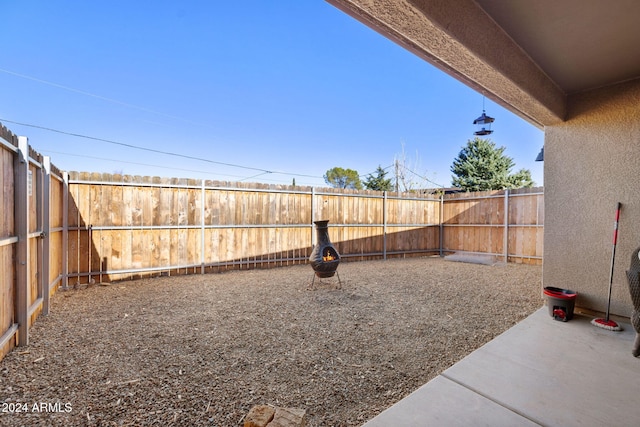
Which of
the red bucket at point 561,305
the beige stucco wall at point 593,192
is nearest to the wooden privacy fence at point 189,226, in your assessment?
the beige stucco wall at point 593,192

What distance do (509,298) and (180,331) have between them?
14.8 feet

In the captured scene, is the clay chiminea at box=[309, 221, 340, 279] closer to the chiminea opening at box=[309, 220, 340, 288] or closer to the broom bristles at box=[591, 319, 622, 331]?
the chiminea opening at box=[309, 220, 340, 288]

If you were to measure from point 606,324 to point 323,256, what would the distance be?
344cm

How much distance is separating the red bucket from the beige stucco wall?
0.39 metres

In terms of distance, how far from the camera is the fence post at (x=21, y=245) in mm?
2367

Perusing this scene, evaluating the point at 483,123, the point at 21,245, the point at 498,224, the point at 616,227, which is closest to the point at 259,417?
the point at 21,245

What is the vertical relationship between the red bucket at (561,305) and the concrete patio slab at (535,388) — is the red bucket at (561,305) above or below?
above

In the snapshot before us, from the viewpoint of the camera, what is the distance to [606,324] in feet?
8.82

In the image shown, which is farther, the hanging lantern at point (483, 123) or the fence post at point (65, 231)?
the hanging lantern at point (483, 123)

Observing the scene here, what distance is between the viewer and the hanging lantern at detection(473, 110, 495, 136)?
686 cm

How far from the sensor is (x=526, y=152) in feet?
51.7

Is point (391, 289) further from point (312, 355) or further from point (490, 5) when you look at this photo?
point (490, 5)

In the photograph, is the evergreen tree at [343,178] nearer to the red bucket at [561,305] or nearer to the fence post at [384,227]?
the fence post at [384,227]

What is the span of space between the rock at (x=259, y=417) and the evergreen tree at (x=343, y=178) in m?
21.1
